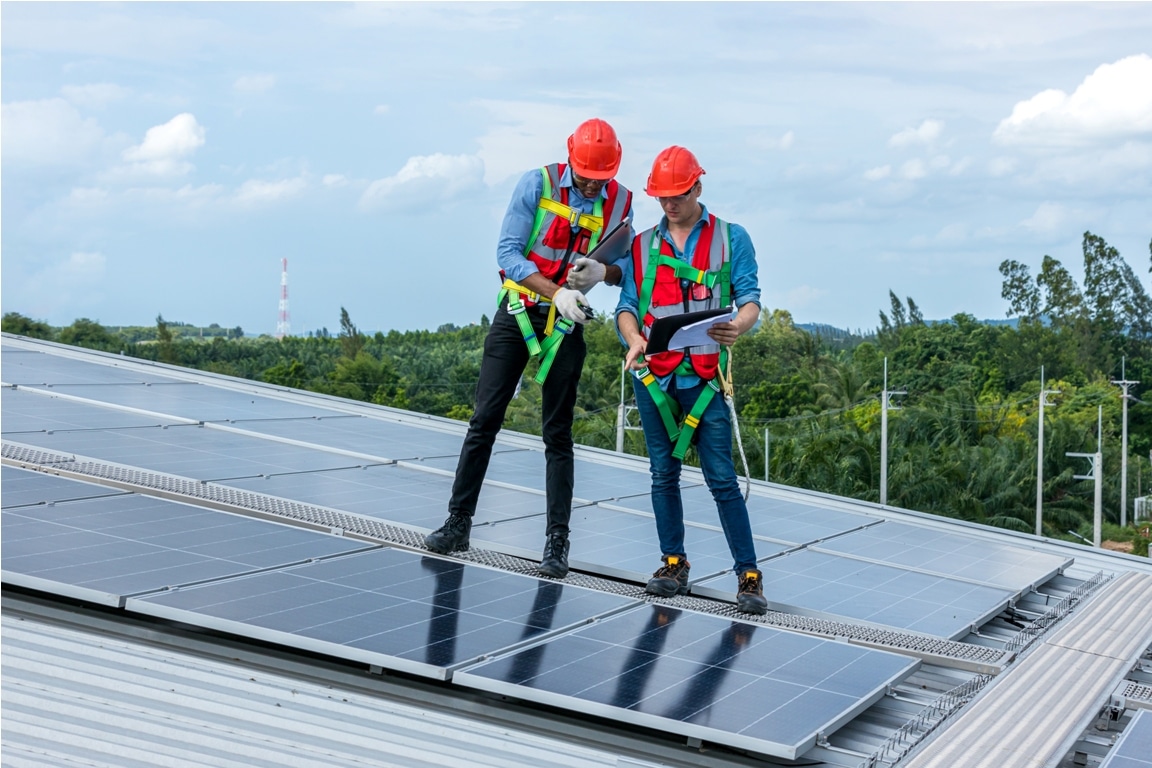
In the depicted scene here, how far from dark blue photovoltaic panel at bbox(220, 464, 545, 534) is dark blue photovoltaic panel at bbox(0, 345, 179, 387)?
4556 millimetres

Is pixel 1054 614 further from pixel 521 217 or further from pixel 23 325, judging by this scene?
pixel 23 325

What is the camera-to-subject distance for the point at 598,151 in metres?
6.77

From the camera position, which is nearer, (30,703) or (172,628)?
(30,703)

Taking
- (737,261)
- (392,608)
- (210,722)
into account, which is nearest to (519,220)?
(737,261)

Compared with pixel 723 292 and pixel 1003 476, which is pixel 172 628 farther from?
pixel 1003 476

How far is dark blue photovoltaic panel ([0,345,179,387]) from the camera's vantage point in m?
12.4

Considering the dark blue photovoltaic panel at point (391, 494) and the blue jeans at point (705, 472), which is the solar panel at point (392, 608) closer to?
the blue jeans at point (705, 472)

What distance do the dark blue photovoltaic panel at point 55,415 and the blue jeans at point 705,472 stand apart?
4849 millimetres

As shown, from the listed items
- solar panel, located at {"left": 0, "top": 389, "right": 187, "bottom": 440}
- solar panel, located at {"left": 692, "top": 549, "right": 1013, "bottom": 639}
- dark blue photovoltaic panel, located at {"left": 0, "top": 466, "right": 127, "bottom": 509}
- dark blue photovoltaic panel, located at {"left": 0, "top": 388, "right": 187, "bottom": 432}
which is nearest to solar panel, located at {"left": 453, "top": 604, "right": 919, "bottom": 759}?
solar panel, located at {"left": 692, "top": 549, "right": 1013, "bottom": 639}

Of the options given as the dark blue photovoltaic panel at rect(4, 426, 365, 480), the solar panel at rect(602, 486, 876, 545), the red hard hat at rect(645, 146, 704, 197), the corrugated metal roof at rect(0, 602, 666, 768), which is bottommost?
the corrugated metal roof at rect(0, 602, 666, 768)

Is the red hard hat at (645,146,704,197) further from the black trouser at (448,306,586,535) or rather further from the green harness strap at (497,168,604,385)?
the black trouser at (448,306,586,535)

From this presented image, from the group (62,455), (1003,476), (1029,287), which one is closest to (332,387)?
(1003,476)

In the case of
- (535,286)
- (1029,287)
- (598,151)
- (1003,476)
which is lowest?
(1003,476)

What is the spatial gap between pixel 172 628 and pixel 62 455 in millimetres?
3333
